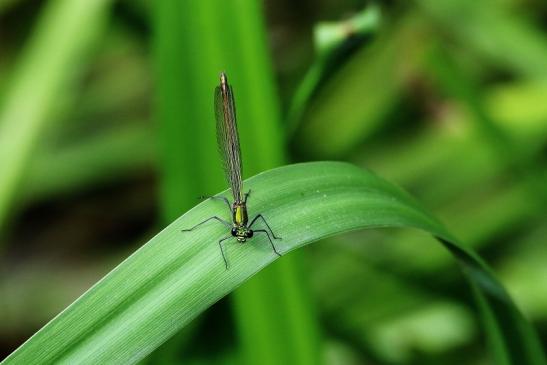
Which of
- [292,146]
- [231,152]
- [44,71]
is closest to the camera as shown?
[231,152]

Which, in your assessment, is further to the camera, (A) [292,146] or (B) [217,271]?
(A) [292,146]

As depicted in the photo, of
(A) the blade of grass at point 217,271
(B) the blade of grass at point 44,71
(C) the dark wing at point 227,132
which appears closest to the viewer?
(A) the blade of grass at point 217,271

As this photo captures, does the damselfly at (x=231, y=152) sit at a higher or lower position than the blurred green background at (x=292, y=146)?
lower

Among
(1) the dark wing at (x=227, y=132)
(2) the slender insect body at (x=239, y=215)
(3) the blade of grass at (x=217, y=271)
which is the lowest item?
(3) the blade of grass at (x=217, y=271)

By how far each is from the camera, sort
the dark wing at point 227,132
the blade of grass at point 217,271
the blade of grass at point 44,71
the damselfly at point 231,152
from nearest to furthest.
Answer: the blade of grass at point 217,271 < the damselfly at point 231,152 < the dark wing at point 227,132 < the blade of grass at point 44,71

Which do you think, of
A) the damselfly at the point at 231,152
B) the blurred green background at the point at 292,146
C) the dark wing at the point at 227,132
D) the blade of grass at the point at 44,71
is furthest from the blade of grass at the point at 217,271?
the blade of grass at the point at 44,71

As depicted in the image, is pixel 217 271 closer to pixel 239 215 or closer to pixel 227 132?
pixel 239 215

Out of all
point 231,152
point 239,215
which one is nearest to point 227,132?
point 231,152

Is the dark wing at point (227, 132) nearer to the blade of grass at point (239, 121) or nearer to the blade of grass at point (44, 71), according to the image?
the blade of grass at point (239, 121)
